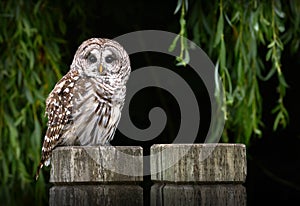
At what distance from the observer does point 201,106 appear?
16.2 ft

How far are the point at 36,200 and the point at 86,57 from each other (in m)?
1.62

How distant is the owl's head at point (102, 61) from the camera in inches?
119

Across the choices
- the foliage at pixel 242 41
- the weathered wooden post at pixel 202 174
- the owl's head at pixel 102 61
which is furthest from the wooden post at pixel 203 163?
the foliage at pixel 242 41

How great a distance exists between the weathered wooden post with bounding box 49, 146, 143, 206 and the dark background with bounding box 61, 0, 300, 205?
3.07 m

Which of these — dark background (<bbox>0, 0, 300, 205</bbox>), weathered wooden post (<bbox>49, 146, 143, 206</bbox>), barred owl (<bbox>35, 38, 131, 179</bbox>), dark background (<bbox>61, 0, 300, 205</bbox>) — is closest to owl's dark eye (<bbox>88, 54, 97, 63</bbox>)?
barred owl (<bbox>35, 38, 131, 179</bbox>)

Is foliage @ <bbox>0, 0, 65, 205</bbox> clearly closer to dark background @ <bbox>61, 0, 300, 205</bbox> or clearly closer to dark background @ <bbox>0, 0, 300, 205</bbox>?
dark background @ <bbox>0, 0, 300, 205</bbox>

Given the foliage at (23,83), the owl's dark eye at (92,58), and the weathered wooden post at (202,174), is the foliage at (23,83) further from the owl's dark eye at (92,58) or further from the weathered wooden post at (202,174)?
the weathered wooden post at (202,174)

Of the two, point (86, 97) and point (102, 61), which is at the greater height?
point (102, 61)

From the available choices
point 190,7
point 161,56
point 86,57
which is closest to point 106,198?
point 86,57

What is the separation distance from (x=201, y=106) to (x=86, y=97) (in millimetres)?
1917

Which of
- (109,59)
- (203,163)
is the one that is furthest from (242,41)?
(203,163)

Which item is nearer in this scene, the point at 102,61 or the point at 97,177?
the point at 97,177

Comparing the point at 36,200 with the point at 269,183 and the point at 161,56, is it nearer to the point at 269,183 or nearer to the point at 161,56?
the point at 161,56

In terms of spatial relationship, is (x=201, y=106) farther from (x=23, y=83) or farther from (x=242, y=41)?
(x=23, y=83)
